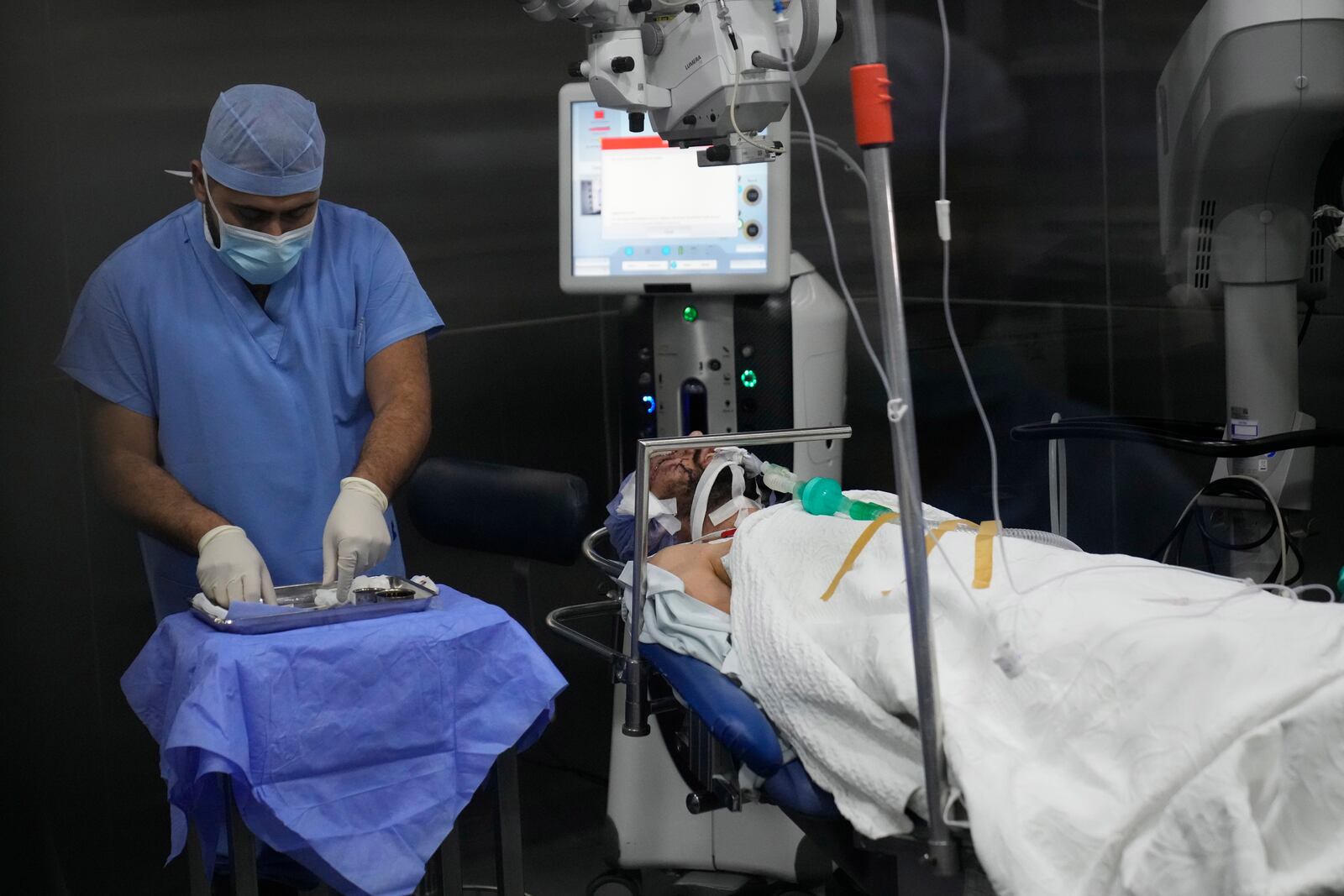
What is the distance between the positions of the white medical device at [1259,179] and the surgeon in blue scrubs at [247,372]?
1457 mm

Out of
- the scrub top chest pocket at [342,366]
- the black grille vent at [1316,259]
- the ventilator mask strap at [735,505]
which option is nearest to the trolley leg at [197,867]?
the scrub top chest pocket at [342,366]

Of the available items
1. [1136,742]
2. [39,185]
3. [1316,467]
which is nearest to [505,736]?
[1136,742]

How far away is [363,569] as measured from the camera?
198cm

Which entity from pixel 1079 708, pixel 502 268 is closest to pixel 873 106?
pixel 1079 708

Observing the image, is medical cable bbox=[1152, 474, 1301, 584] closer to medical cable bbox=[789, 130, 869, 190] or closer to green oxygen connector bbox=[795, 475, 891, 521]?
green oxygen connector bbox=[795, 475, 891, 521]

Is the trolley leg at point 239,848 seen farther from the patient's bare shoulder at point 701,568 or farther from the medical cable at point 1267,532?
the medical cable at point 1267,532

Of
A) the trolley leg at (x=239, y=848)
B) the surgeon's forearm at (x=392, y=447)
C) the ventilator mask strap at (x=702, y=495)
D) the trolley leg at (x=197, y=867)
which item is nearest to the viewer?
the trolley leg at (x=239, y=848)

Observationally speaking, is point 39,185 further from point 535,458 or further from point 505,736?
point 535,458

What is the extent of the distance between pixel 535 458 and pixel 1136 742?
2.12 meters

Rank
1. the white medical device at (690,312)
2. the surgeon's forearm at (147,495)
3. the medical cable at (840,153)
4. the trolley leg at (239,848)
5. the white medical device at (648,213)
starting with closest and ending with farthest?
the medical cable at (840,153) → the trolley leg at (239,848) → the surgeon's forearm at (147,495) → the white medical device at (690,312) → the white medical device at (648,213)

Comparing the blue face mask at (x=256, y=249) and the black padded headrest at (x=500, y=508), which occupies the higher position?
the blue face mask at (x=256, y=249)

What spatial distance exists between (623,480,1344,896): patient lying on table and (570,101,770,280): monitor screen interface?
1.02 meters

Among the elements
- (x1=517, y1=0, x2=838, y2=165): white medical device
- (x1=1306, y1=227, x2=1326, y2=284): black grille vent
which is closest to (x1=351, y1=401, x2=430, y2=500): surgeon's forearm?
(x1=517, y1=0, x2=838, y2=165): white medical device

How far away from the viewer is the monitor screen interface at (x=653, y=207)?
106 inches
